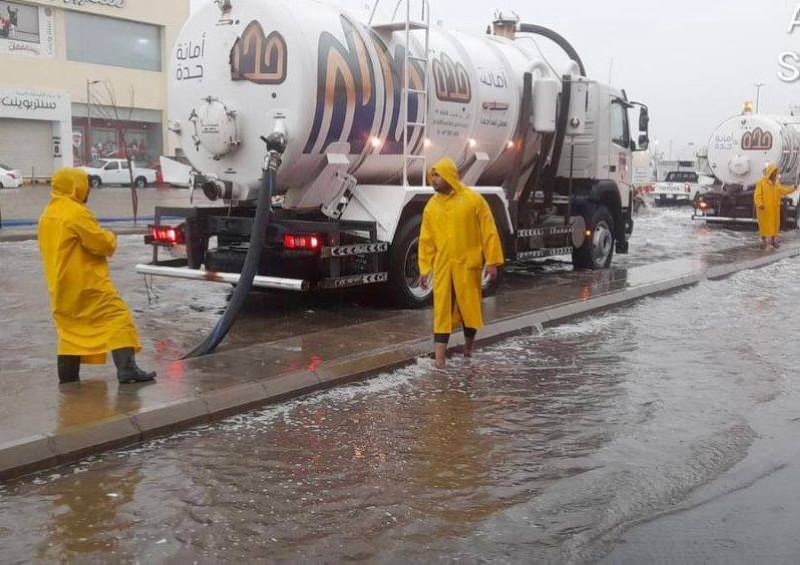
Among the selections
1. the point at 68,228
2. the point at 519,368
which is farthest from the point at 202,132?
the point at 519,368

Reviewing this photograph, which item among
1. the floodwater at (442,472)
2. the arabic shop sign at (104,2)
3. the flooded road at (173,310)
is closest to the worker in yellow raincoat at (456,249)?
the floodwater at (442,472)

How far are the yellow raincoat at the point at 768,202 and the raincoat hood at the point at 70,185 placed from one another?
15335 millimetres

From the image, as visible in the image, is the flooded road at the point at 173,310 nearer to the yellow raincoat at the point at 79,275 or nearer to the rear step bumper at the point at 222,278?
the rear step bumper at the point at 222,278

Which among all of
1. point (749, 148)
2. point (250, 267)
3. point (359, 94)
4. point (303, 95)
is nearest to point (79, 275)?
point (250, 267)

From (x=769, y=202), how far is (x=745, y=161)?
7.25 meters

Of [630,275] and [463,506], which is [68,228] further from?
[630,275]

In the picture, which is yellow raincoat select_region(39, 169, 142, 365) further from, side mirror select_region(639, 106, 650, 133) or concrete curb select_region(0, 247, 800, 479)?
side mirror select_region(639, 106, 650, 133)

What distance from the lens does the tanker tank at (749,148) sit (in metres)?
25.1

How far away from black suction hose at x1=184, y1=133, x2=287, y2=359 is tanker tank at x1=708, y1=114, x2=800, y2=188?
19.9 m

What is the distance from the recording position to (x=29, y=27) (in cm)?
4475

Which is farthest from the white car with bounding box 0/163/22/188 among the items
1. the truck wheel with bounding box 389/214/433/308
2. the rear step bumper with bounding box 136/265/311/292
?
the truck wheel with bounding box 389/214/433/308

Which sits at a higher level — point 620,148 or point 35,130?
point 35,130

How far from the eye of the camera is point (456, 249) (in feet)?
25.5

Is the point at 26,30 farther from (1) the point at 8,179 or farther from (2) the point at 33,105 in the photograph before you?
(1) the point at 8,179
